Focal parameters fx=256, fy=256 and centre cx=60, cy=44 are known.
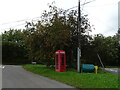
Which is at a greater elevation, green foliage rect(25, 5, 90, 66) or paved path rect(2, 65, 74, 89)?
green foliage rect(25, 5, 90, 66)

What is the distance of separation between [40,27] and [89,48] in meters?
6.32

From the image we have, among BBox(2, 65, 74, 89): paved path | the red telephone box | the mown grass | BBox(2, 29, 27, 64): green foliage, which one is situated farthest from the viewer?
BBox(2, 29, 27, 64): green foliage

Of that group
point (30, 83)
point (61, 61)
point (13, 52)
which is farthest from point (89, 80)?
point (13, 52)

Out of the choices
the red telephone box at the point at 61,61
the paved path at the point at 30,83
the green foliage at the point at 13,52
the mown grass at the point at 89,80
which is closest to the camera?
the mown grass at the point at 89,80

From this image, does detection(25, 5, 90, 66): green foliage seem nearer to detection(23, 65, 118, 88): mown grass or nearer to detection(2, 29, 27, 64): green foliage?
detection(23, 65, 118, 88): mown grass

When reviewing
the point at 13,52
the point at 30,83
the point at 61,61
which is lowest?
the point at 30,83

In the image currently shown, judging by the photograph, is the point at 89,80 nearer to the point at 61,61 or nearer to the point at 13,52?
the point at 61,61

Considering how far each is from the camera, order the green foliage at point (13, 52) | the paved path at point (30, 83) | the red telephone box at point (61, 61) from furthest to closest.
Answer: the green foliage at point (13, 52), the red telephone box at point (61, 61), the paved path at point (30, 83)

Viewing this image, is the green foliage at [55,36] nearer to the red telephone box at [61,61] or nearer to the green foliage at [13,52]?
the red telephone box at [61,61]

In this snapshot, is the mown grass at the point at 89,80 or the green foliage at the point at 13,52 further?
the green foliage at the point at 13,52

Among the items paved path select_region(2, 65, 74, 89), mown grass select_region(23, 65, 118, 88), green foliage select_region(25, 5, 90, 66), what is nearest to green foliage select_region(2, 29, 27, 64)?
green foliage select_region(25, 5, 90, 66)

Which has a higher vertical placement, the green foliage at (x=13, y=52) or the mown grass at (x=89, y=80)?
the green foliage at (x=13, y=52)

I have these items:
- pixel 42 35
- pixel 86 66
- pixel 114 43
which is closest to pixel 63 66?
pixel 86 66

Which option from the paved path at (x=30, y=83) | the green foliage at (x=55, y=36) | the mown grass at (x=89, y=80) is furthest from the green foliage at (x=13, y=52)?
the paved path at (x=30, y=83)
